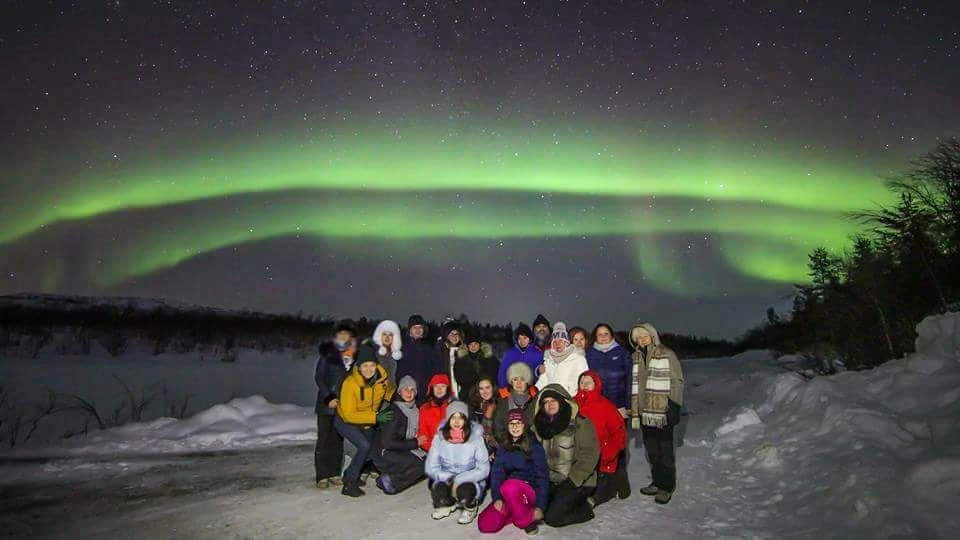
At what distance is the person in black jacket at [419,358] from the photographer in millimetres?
8477

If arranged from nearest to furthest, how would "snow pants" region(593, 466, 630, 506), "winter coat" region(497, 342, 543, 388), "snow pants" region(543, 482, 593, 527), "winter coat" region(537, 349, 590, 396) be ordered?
1. "snow pants" region(543, 482, 593, 527)
2. "snow pants" region(593, 466, 630, 506)
3. "winter coat" region(537, 349, 590, 396)
4. "winter coat" region(497, 342, 543, 388)

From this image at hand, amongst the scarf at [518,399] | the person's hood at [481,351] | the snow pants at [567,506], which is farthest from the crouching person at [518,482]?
the person's hood at [481,351]

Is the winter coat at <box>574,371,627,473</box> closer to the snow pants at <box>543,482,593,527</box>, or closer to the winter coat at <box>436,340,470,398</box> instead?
the snow pants at <box>543,482,593,527</box>

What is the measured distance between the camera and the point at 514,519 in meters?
5.29

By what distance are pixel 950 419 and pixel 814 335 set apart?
13.4 meters

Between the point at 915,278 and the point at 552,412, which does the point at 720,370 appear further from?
the point at 552,412

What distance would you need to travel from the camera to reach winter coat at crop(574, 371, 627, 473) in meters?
6.22

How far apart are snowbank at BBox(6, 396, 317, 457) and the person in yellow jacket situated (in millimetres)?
3914

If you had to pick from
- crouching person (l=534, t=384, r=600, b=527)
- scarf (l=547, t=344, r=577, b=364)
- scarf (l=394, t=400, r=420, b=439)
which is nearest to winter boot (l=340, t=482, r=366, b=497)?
scarf (l=394, t=400, r=420, b=439)

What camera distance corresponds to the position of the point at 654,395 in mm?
6441

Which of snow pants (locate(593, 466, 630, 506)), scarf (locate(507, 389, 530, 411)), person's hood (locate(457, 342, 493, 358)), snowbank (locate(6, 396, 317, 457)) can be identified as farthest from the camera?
snowbank (locate(6, 396, 317, 457))

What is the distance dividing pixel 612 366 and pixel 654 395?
3.04 ft

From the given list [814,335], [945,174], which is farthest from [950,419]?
[814,335]

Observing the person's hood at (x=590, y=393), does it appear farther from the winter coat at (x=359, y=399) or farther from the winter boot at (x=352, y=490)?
the winter boot at (x=352, y=490)
